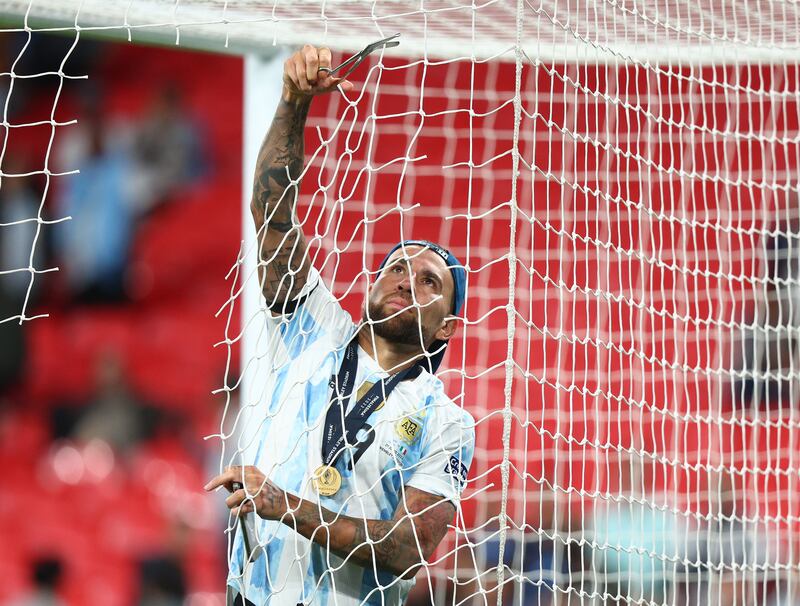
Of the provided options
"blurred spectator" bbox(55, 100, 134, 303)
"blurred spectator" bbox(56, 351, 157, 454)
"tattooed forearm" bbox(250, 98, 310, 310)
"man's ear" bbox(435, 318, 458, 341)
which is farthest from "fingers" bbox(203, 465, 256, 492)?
"blurred spectator" bbox(55, 100, 134, 303)

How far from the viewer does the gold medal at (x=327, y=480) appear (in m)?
2.31

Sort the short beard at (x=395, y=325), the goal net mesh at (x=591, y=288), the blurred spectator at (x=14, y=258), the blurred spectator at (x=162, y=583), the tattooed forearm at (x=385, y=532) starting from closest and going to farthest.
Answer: the tattooed forearm at (x=385, y=532)
the short beard at (x=395, y=325)
the goal net mesh at (x=591, y=288)
the blurred spectator at (x=162, y=583)
the blurred spectator at (x=14, y=258)

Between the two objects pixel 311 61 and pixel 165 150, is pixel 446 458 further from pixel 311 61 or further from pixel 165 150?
pixel 165 150

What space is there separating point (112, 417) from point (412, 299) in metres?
4.40

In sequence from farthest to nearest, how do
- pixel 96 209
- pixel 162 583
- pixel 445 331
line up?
pixel 96 209 < pixel 162 583 < pixel 445 331

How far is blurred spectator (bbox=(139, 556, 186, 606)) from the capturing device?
570 cm

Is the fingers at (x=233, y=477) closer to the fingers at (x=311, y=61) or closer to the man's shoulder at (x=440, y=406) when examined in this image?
the man's shoulder at (x=440, y=406)

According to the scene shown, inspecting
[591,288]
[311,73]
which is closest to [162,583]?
[591,288]

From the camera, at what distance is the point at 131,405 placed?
21.4 feet

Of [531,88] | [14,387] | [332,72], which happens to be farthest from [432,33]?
[14,387]

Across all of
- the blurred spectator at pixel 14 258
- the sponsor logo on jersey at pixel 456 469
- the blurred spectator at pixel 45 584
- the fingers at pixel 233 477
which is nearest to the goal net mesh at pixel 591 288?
the blurred spectator at pixel 45 584

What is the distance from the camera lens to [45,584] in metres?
5.92

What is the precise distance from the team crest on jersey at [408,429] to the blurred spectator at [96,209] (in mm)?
4647

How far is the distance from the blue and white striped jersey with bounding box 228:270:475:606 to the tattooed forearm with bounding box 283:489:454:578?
0.03 metres
